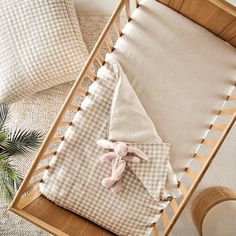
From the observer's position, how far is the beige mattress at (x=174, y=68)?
1398mm

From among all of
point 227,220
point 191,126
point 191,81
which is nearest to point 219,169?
point 227,220

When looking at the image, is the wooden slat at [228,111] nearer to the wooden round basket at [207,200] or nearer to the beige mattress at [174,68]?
the beige mattress at [174,68]

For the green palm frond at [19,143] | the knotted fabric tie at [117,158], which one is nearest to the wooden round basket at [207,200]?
the knotted fabric tie at [117,158]

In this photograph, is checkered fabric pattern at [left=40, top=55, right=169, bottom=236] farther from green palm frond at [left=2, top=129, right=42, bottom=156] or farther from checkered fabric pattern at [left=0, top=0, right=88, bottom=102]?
checkered fabric pattern at [left=0, top=0, right=88, bottom=102]

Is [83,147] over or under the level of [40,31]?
under

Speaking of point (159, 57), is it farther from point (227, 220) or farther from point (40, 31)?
point (227, 220)

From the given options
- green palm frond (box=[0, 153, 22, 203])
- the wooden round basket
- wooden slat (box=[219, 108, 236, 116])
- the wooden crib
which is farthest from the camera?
the wooden round basket

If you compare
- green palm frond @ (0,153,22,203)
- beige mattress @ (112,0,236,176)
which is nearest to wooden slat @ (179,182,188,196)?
beige mattress @ (112,0,236,176)

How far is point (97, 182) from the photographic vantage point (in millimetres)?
Result: 1377

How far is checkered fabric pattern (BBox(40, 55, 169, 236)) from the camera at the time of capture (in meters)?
1.37

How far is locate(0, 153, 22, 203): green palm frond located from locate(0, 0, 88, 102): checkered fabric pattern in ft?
1.20

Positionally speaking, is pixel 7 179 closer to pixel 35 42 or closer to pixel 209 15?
pixel 35 42

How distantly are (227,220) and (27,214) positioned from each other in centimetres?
88

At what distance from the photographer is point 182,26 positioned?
140cm
